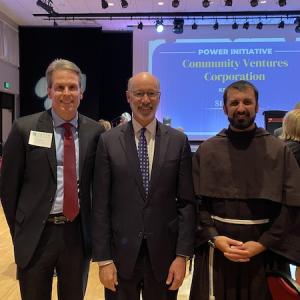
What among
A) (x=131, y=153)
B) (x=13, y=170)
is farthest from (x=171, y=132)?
(x=13, y=170)

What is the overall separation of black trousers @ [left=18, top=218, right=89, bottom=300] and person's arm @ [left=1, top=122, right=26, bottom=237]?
0.24 m

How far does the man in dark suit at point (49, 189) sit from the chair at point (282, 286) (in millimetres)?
997

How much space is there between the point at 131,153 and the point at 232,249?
68 cm

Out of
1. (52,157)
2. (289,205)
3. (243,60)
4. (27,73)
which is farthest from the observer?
(27,73)

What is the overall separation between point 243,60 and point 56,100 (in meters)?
8.15

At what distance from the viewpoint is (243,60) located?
9.58 m

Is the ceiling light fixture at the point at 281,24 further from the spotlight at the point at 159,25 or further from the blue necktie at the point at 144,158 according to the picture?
the blue necktie at the point at 144,158

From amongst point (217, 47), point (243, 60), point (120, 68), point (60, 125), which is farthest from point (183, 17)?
point (60, 125)

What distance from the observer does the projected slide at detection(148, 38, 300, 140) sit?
9.47 m

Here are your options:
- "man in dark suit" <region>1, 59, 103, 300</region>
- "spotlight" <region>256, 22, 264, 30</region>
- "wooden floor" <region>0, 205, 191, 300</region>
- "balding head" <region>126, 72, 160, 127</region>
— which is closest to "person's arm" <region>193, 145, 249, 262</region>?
"balding head" <region>126, 72, 160, 127</region>

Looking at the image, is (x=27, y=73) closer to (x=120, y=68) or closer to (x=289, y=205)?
(x=120, y=68)

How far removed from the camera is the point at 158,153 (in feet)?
6.68

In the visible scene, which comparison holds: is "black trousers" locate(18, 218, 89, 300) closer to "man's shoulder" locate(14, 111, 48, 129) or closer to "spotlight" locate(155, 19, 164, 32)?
"man's shoulder" locate(14, 111, 48, 129)

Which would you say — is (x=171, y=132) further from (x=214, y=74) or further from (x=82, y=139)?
(x=214, y=74)
